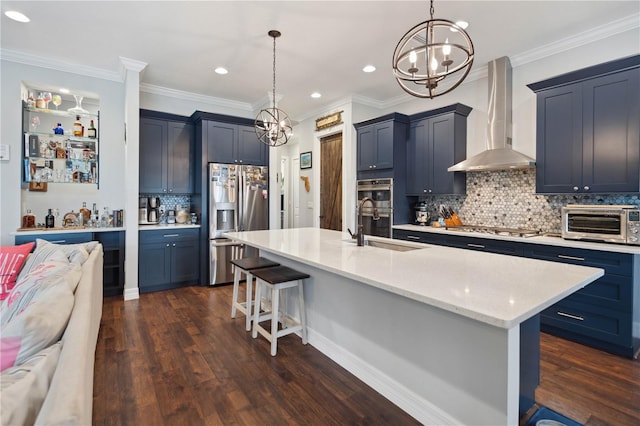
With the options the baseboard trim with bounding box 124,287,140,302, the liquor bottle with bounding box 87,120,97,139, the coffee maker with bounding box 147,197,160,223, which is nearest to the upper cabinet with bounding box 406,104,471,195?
the coffee maker with bounding box 147,197,160,223

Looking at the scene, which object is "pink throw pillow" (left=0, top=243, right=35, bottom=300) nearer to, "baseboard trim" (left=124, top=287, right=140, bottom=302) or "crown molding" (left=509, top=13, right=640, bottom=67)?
"baseboard trim" (left=124, top=287, right=140, bottom=302)

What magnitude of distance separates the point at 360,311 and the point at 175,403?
132 cm

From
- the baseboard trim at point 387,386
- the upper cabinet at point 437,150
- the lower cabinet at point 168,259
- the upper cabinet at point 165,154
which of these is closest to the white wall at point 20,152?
the upper cabinet at point 165,154

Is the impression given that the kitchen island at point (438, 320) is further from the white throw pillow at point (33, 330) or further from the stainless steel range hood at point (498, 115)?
the stainless steel range hood at point (498, 115)

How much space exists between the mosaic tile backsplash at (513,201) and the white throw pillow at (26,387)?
4.22 meters

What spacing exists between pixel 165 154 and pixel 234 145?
101cm

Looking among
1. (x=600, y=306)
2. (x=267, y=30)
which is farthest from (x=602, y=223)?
(x=267, y=30)

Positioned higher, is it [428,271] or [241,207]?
[241,207]

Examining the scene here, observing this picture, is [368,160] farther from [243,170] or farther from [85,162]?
[85,162]

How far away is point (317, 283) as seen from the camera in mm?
2764

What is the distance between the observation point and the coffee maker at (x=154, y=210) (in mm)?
4855

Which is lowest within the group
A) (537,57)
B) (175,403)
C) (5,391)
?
(175,403)

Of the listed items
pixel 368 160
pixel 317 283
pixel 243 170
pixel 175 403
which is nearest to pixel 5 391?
pixel 175 403

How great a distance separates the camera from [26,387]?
3.09 ft
